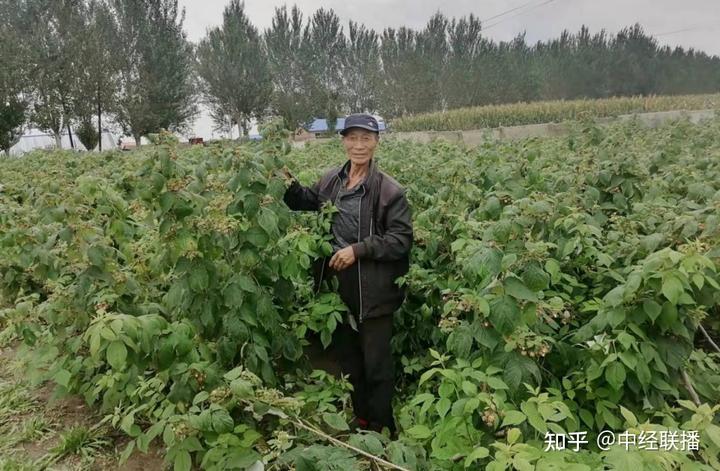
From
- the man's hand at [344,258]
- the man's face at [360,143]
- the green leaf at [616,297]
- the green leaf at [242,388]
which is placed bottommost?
the green leaf at [242,388]

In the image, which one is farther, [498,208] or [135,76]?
[135,76]

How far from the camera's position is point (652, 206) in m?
2.48

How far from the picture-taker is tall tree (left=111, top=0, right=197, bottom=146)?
26.3m

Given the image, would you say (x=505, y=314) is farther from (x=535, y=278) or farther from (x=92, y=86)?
(x=92, y=86)

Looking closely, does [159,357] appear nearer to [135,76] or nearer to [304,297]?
[304,297]

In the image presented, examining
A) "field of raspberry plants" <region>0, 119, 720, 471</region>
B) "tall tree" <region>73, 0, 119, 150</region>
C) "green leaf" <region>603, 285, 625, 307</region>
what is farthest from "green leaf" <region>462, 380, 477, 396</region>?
"tall tree" <region>73, 0, 119, 150</region>

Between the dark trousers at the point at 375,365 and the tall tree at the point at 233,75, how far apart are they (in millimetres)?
33361

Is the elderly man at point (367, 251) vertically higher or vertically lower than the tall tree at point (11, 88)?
lower

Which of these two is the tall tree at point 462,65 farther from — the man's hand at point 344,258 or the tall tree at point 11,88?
the man's hand at point 344,258

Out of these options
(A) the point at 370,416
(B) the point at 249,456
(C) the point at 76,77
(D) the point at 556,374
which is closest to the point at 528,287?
(D) the point at 556,374

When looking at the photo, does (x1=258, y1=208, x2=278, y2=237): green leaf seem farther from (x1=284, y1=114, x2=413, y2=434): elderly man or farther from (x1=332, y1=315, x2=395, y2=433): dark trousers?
(x1=332, y1=315, x2=395, y2=433): dark trousers

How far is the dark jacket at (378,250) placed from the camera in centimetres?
246

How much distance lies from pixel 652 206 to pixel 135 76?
30354mm

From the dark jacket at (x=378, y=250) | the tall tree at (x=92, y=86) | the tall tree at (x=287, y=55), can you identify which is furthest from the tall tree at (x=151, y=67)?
the dark jacket at (x=378, y=250)
